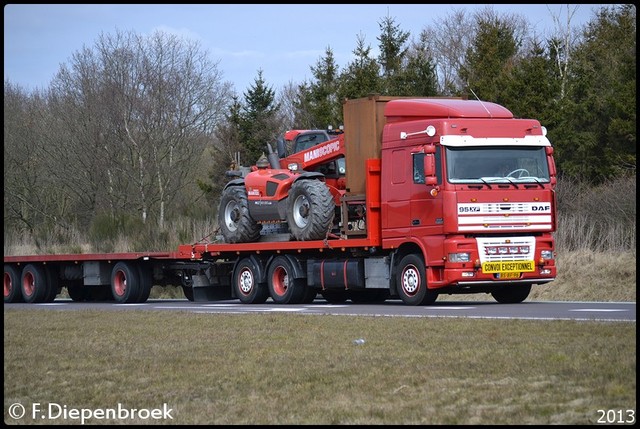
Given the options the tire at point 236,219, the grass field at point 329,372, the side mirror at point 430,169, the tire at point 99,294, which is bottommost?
the grass field at point 329,372

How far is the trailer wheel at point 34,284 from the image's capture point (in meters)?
30.0

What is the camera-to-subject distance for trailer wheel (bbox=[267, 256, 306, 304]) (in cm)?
2478

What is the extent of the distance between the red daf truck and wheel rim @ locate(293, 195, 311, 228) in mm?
26

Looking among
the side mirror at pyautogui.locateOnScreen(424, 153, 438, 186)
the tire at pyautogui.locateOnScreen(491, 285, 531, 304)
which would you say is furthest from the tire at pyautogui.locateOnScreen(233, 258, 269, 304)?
the side mirror at pyautogui.locateOnScreen(424, 153, 438, 186)

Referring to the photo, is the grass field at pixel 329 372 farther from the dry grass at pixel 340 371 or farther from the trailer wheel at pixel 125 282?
the trailer wheel at pixel 125 282

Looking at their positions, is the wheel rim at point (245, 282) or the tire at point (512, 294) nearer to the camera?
the tire at point (512, 294)

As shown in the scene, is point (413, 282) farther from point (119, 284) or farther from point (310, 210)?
point (119, 284)

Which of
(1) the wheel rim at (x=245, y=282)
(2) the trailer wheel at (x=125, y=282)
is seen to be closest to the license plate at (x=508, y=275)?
(1) the wheel rim at (x=245, y=282)

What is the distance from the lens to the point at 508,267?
21.6 meters

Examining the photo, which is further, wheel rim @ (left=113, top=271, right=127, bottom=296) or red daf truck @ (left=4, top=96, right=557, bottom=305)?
wheel rim @ (left=113, top=271, right=127, bottom=296)

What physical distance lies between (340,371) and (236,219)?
15.4 m

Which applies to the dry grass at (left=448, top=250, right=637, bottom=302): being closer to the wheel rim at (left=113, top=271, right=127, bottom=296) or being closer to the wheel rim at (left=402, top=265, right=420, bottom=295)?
the wheel rim at (left=402, top=265, right=420, bottom=295)

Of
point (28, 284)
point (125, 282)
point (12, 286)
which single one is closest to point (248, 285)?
point (125, 282)

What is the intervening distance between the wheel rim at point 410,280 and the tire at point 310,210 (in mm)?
2396
